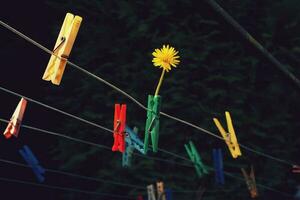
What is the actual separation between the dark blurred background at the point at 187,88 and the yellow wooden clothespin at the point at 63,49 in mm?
5483

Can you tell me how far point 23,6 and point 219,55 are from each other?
2.97 meters

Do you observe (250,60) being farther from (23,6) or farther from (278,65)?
(278,65)

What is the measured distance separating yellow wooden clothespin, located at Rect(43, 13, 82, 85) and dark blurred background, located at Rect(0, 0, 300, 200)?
5.48 metres

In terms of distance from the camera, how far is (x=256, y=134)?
859 cm

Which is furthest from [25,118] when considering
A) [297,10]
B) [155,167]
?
[297,10]

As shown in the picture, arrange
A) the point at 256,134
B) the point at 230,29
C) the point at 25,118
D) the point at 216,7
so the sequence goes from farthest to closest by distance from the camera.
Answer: the point at 25,118 → the point at 256,134 → the point at 230,29 → the point at 216,7

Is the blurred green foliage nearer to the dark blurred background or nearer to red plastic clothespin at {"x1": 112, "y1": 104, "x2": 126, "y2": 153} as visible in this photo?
the dark blurred background

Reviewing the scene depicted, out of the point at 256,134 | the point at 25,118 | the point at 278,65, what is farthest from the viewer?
the point at 25,118

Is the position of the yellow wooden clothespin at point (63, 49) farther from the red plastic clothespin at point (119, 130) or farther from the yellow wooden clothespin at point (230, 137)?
the yellow wooden clothespin at point (230, 137)

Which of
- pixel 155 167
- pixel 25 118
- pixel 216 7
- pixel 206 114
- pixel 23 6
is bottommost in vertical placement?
pixel 216 7

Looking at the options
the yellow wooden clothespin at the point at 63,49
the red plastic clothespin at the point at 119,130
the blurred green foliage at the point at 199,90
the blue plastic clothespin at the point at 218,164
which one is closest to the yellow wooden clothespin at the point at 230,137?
the red plastic clothespin at the point at 119,130

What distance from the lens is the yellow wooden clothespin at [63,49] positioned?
3076 mm

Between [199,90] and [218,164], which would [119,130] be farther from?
[199,90]

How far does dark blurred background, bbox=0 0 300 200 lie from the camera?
8.65 m
